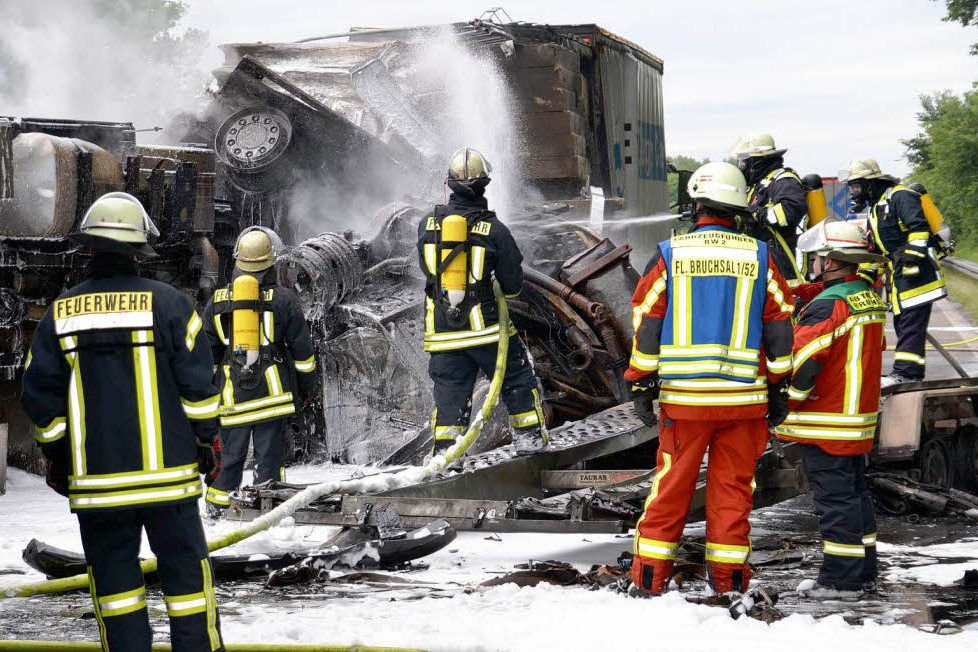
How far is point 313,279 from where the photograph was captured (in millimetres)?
9039

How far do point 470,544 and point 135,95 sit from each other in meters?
8.89

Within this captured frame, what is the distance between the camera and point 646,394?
5238 millimetres

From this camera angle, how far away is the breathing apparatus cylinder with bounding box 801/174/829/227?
27.5 feet

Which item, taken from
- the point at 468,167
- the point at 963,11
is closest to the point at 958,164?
the point at 963,11

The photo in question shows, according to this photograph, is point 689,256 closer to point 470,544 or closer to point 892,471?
point 470,544

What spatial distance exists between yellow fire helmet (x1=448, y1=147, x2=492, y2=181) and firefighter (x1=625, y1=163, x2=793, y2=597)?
2476 millimetres

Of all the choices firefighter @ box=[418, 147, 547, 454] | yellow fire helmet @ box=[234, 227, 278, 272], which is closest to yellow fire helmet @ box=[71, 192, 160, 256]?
yellow fire helmet @ box=[234, 227, 278, 272]

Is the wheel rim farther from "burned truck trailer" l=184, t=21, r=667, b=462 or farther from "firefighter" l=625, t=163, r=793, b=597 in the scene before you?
"firefighter" l=625, t=163, r=793, b=597

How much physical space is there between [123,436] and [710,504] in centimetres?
236

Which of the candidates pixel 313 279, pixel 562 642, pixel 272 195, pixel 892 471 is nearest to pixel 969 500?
pixel 892 471

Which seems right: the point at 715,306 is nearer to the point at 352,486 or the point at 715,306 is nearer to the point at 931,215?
the point at 352,486

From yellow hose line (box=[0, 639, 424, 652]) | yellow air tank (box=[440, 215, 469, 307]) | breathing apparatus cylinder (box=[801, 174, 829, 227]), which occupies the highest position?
breathing apparatus cylinder (box=[801, 174, 829, 227])

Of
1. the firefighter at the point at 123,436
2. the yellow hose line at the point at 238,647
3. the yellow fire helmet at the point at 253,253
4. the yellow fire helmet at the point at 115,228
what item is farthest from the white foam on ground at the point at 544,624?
the yellow fire helmet at the point at 253,253

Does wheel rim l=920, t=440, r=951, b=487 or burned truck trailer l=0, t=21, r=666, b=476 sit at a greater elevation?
burned truck trailer l=0, t=21, r=666, b=476
